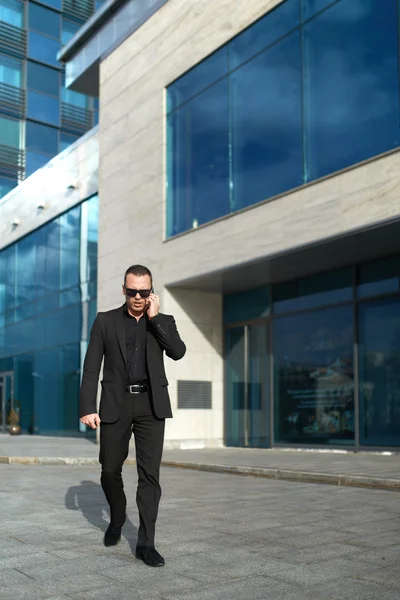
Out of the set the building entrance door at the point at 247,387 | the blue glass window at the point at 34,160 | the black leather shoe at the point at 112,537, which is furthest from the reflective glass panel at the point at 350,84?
the blue glass window at the point at 34,160

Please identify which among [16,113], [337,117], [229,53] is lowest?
[337,117]

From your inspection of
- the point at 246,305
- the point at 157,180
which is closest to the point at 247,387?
the point at 246,305

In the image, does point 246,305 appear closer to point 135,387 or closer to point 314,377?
point 314,377

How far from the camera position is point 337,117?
1369cm

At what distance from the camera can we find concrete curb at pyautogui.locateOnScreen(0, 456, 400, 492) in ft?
30.3

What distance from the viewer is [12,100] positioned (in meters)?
39.9

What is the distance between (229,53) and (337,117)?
13.3 ft

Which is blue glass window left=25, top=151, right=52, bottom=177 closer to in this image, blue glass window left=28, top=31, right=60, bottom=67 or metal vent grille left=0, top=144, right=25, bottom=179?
metal vent grille left=0, top=144, right=25, bottom=179

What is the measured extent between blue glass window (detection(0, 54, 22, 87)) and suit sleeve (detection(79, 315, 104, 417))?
1473 inches

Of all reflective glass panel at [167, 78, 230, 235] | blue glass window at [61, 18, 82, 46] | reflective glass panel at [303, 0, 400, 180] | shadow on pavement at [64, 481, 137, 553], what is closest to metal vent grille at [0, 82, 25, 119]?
blue glass window at [61, 18, 82, 46]

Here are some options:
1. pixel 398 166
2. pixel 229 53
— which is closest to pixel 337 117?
pixel 398 166

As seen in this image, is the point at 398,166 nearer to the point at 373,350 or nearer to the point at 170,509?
the point at 373,350

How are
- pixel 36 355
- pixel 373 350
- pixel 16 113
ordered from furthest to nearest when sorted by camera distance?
pixel 16 113 < pixel 36 355 < pixel 373 350

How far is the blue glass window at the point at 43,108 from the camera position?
41000 millimetres
